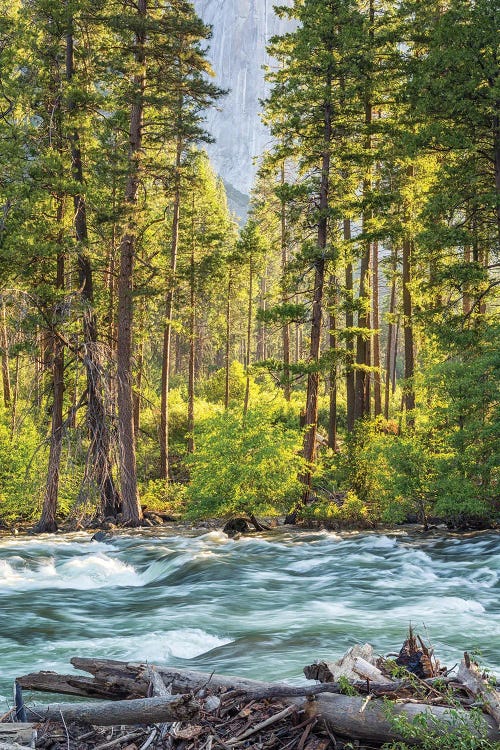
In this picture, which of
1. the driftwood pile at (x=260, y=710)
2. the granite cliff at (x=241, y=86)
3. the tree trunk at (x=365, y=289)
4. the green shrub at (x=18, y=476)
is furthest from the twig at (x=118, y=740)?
the granite cliff at (x=241, y=86)

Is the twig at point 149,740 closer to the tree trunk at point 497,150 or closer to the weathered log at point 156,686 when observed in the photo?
the weathered log at point 156,686

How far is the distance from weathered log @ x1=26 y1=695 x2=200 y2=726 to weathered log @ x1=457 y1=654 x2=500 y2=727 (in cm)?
159

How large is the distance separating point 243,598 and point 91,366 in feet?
25.7

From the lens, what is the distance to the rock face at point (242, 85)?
16362cm

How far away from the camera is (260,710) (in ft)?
14.1

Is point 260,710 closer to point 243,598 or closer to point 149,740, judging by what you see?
point 149,740

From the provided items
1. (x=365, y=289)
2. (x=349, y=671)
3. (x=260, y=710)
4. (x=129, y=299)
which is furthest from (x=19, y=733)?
(x=365, y=289)

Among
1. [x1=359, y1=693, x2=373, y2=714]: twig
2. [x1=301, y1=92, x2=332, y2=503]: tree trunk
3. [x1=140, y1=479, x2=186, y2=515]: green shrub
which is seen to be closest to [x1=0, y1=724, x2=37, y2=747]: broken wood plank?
[x1=359, y1=693, x2=373, y2=714]: twig

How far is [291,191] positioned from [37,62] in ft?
24.1

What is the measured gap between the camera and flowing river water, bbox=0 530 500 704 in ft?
27.3

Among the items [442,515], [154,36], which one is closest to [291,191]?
[154,36]

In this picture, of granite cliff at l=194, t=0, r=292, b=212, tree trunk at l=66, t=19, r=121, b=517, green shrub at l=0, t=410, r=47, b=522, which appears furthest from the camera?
granite cliff at l=194, t=0, r=292, b=212

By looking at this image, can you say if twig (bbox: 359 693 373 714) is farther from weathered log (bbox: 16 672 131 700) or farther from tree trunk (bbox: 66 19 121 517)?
tree trunk (bbox: 66 19 121 517)

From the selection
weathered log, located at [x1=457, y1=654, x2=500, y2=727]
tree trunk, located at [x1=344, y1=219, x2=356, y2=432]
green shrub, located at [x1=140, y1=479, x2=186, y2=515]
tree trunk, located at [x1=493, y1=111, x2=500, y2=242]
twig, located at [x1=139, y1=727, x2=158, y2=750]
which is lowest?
green shrub, located at [x1=140, y1=479, x2=186, y2=515]
